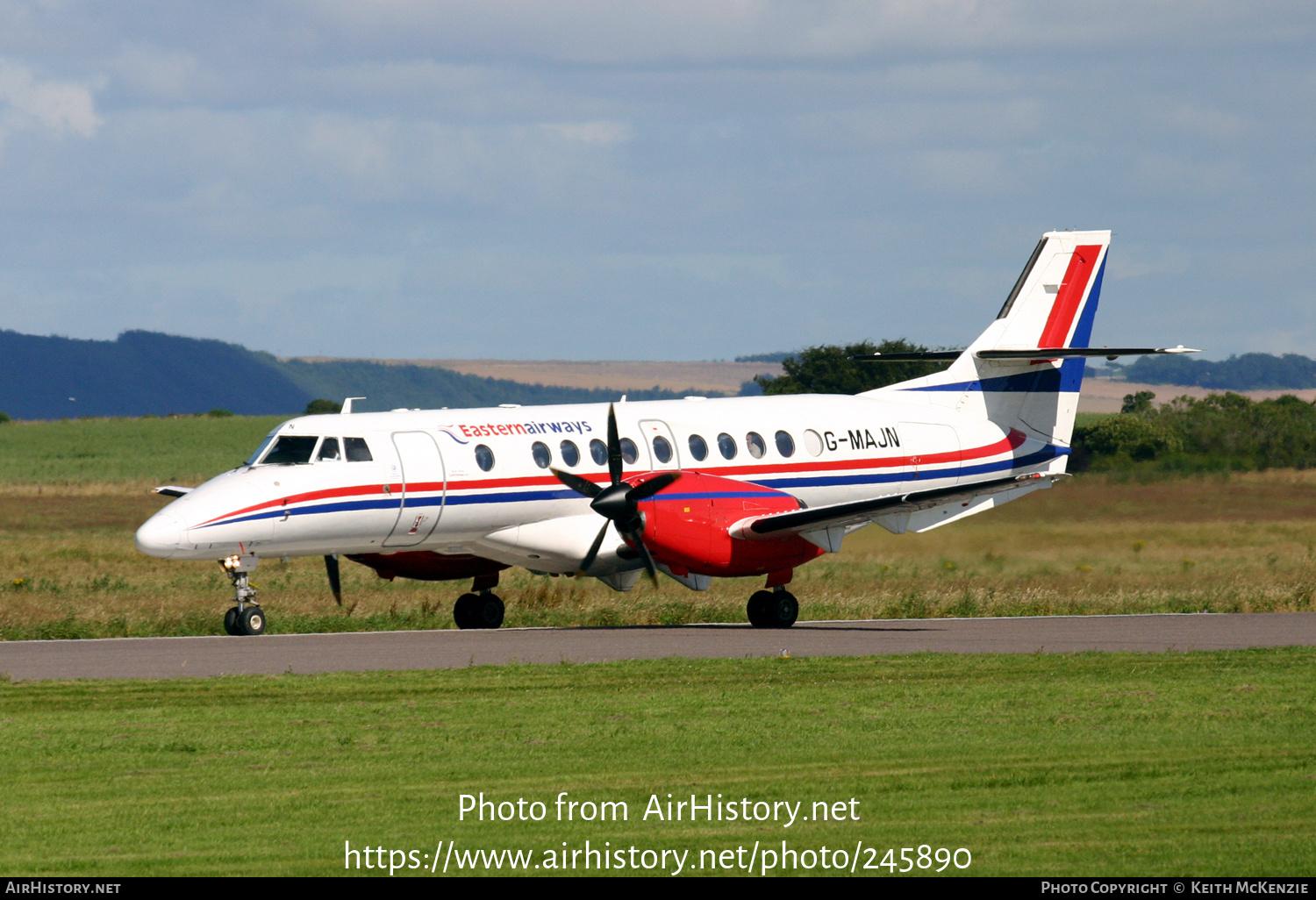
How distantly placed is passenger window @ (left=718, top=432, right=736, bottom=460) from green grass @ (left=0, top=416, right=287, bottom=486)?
A: 45.8 meters

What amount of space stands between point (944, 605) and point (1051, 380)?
202 inches

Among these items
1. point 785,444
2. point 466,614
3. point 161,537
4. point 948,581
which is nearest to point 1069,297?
point 948,581

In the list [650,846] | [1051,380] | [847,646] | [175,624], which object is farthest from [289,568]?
[650,846]

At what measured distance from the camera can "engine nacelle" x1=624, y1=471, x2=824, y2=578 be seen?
24.5 meters

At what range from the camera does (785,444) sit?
93.4ft

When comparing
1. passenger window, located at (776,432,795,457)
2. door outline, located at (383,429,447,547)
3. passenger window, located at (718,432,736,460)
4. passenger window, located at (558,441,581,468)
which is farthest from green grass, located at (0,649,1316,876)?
passenger window, located at (776,432,795,457)

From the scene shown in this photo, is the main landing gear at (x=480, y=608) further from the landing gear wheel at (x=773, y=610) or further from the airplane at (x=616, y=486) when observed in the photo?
the landing gear wheel at (x=773, y=610)

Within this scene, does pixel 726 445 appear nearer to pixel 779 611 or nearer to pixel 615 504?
pixel 779 611

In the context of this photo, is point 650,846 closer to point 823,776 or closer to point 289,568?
point 823,776

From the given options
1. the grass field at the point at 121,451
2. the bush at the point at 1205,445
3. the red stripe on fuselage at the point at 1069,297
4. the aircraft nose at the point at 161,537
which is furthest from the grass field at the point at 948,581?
the grass field at the point at 121,451

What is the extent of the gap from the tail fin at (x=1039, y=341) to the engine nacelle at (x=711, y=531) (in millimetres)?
6080

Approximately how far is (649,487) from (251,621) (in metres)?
6.09

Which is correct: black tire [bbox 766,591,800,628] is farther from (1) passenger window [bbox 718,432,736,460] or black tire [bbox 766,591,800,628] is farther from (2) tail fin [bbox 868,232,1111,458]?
(2) tail fin [bbox 868,232,1111,458]
